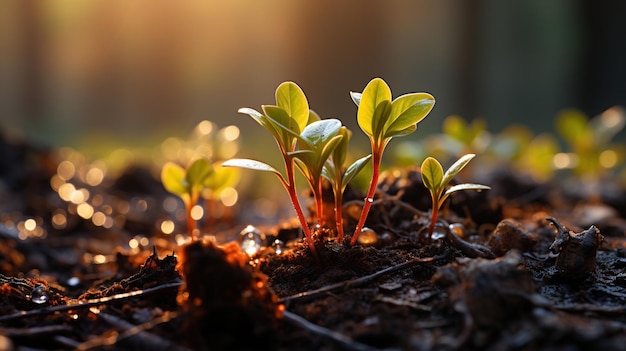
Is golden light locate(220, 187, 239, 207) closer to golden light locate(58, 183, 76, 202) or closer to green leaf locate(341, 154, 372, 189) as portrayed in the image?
golden light locate(58, 183, 76, 202)

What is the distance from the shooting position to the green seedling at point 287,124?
1.14 m

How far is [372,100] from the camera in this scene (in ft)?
3.81

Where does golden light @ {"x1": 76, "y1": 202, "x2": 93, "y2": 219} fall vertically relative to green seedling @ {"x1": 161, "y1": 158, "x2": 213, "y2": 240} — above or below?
above

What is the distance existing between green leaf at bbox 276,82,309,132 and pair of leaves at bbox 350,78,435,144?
13 centimetres

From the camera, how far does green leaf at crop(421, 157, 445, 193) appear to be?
4.05ft

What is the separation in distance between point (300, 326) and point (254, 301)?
10 cm

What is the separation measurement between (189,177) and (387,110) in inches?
26.9

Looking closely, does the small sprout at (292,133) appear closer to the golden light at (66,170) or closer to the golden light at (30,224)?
the golden light at (30,224)

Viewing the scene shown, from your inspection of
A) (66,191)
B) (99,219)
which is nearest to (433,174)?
(99,219)

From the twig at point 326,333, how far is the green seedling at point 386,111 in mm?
309

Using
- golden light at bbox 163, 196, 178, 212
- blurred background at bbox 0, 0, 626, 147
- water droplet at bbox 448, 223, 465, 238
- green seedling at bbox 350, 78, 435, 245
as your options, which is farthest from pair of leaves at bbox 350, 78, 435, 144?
blurred background at bbox 0, 0, 626, 147

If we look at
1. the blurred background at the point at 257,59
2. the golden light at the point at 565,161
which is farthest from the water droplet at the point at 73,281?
the blurred background at the point at 257,59

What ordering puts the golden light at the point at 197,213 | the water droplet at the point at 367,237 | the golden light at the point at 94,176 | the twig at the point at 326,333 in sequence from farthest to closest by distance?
the golden light at the point at 94,176 → the golden light at the point at 197,213 → the water droplet at the point at 367,237 → the twig at the point at 326,333

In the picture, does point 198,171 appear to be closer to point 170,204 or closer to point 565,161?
point 170,204
